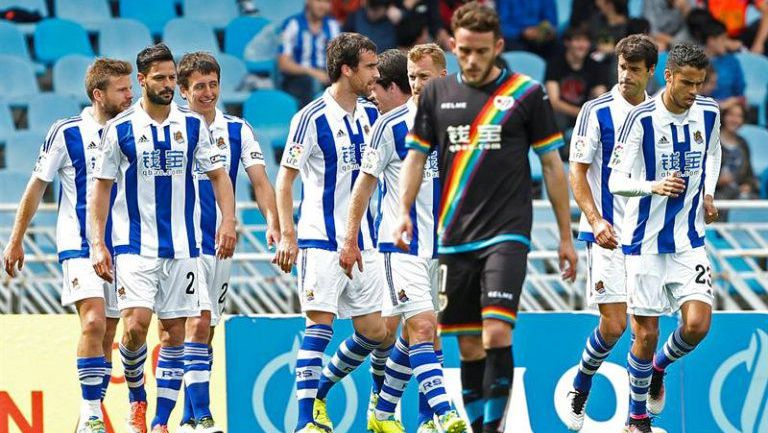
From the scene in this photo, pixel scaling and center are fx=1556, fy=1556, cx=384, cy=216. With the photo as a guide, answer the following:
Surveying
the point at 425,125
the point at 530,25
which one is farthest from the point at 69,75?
the point at 425,125

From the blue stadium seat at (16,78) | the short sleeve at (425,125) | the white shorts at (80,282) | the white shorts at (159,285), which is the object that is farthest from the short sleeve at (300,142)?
the blue stadium seat at (16,78)

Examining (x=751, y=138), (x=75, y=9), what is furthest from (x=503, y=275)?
(x=75, y=9)

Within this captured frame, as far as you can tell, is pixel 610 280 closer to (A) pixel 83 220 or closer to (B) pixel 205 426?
(B) pixel 205 426

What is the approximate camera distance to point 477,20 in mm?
7762

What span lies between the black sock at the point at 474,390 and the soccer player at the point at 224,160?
8.02ft

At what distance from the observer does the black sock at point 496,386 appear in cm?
763

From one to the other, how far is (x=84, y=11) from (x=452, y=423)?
33.5 feet

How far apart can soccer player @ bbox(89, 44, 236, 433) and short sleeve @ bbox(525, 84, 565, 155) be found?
230 centimetres

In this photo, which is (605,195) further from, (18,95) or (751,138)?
(18,95)

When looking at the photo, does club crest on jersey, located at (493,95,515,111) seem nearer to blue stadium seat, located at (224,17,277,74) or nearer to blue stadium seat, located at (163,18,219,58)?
blue stadium seat, located at (163,18,219,58)

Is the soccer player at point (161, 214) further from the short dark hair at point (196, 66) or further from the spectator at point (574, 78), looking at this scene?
the spectator at point (574, 78)

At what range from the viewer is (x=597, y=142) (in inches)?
402

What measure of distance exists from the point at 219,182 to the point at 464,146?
7.44 ft

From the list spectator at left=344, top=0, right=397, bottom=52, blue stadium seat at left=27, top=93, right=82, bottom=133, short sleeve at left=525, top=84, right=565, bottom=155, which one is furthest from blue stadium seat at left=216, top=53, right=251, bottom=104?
short sleeve at left=525, top=84, right=565, bottom=155
